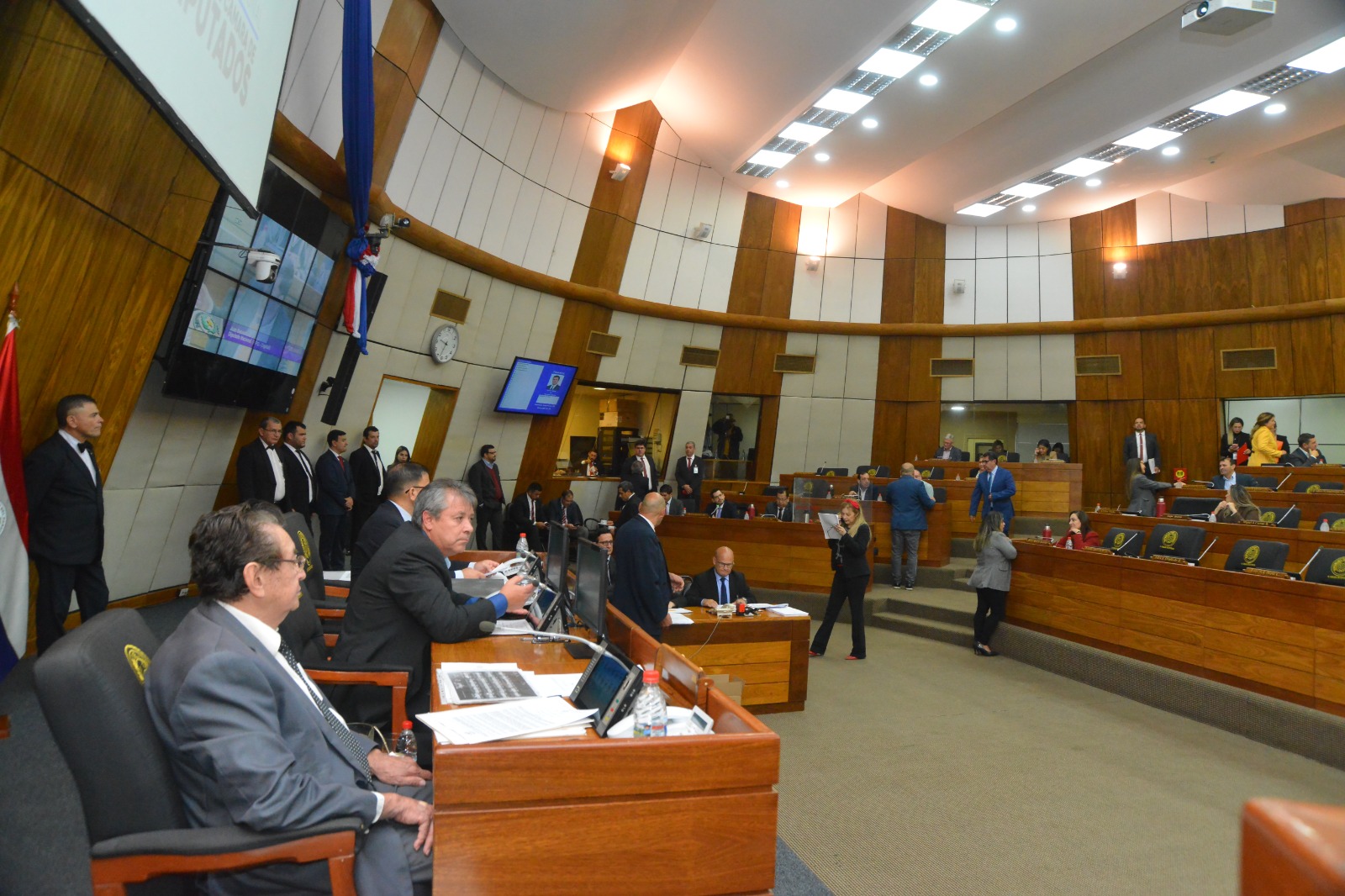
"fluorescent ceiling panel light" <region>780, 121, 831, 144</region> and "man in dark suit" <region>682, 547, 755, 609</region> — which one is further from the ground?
"fluorescent ceiling panel light" <region>780, 121, 831, 144</region>

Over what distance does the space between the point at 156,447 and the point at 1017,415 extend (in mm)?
12653

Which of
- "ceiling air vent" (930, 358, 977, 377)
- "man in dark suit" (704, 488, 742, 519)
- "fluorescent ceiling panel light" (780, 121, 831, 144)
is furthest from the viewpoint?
"ceiling air vent" (930, 358, 977, 377)

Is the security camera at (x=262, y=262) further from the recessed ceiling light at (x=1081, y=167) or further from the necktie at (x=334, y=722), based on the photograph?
the recessed ceiling light at (x=1081, y=167)

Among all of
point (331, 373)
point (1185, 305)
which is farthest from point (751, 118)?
point (1185, 305)

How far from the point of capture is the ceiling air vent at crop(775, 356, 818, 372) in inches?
506

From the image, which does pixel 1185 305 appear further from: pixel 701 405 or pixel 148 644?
pixel 148 644

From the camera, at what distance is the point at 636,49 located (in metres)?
8.59

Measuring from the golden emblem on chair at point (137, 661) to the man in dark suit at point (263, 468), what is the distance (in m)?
4.40

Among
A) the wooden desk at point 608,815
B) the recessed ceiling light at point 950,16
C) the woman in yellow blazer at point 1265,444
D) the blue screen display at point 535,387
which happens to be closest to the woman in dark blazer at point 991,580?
the recessed ceiling light at point 950,16

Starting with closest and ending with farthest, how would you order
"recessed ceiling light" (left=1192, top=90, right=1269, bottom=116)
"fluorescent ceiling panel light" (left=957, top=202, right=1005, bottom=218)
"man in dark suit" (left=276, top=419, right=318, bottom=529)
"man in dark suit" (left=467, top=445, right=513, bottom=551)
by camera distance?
1. "man in dark suit" (left=276, top=419, right=318, bottom=529)
2. "recessed ceiling light" (left=1192, top=90, right=1269, bottom=116)
3. "man in dark suit" (left=467, top=445, right=513, bottom=551)
4. "fluorescent ceiling panel light" (left=957, top=202, right=1005, bottom=218)

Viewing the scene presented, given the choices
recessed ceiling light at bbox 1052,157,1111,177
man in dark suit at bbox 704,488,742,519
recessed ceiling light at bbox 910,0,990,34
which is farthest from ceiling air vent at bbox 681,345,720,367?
recessed ceiling light at bbox 910,0,990,34

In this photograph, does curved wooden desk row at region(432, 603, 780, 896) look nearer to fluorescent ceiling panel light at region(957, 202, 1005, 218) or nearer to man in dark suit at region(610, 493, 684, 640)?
man in dark suit at region(610, 493, 684, 640)

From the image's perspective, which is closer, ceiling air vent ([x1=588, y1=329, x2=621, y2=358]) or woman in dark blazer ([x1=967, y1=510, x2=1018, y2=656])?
woman in dark blazer ([x1=967, y1=510, x2=1018, y2=656])

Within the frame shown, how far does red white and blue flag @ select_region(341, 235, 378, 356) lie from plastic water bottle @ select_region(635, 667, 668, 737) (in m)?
5.84
